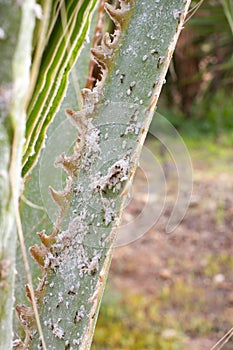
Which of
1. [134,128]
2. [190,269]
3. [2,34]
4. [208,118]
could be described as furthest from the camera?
[208,118]

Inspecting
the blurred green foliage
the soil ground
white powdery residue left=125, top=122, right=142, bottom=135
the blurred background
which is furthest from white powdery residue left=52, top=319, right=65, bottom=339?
the blurred green foliage

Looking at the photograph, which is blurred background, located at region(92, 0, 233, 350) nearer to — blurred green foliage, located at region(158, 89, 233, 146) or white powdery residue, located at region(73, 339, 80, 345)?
blurred green foliage, located at region(158, 89, 233, 146)

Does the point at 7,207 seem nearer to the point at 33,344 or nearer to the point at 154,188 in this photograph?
the point at 33,344

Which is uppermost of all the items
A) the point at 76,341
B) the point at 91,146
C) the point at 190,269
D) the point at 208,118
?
the point at 208,118

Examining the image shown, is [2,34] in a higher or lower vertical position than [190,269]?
lower

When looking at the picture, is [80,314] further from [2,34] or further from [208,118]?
[208,118]

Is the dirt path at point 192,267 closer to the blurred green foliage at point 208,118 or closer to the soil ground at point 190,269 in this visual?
the soil ground at point 190,269

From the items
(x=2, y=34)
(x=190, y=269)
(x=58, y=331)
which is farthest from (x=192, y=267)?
(x=2, y=34)

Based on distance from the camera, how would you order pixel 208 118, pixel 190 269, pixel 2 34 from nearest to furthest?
1. pixel 2 34
2. pixel 190 269
3. pixel 208 118

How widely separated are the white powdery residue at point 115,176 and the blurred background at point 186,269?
1410 mm

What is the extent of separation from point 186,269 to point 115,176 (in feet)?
7.84

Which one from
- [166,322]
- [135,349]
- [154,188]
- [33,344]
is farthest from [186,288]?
[33,344]

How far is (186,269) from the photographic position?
2.74 m

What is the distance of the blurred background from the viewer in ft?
7.25
